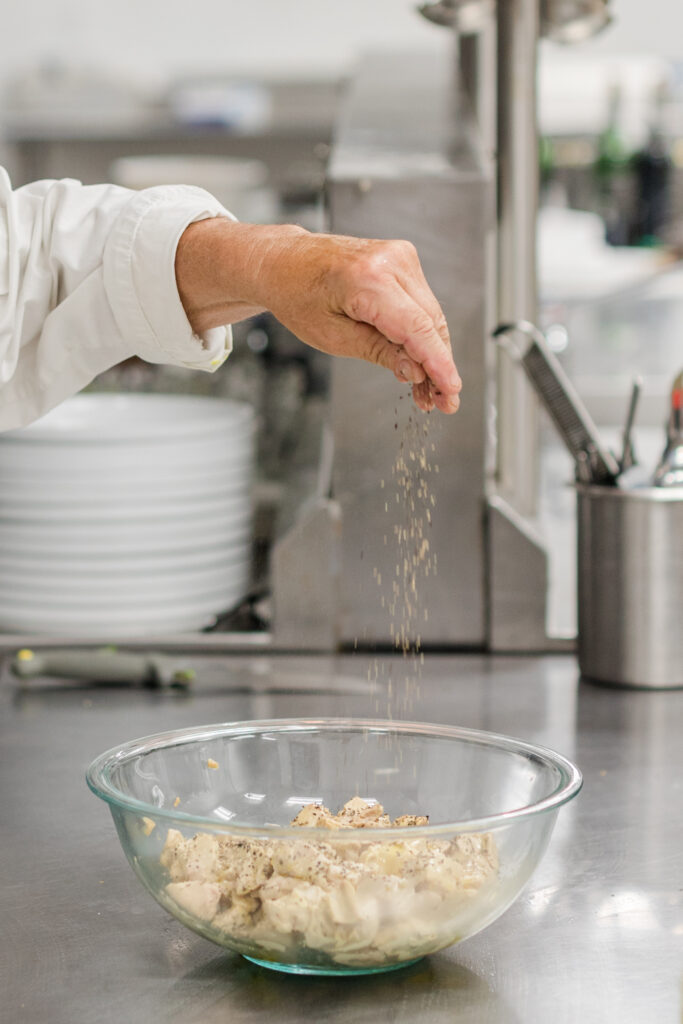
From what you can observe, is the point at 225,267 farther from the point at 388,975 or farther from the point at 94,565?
the point at 94,565

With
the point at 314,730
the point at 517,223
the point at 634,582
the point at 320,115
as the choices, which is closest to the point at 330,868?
the point at 314,730

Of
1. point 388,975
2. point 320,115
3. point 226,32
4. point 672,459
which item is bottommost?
point 388,975

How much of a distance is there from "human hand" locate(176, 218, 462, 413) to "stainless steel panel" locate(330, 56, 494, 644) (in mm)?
409

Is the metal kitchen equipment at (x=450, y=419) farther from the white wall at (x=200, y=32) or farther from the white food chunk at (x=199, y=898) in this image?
the white wall at (x=200, y=32)

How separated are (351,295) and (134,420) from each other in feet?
2.76

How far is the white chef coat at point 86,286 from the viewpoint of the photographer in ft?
2.66

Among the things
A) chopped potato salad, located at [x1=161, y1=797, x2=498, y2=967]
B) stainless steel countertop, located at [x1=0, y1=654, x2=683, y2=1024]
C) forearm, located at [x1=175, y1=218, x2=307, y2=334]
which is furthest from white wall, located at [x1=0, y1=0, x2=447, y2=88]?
chopped potato salad, located at [x1=161, y1=797, x2=498, y2=967]

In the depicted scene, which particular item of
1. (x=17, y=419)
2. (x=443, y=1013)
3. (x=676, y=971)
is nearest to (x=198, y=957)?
(x=443, y=1013)

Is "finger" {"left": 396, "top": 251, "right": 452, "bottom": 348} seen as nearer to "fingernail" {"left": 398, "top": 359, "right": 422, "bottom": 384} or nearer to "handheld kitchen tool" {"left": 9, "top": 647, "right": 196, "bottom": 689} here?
"fingernail" {"left": 398, "top": 359, "right": 422, "bottom": 384}

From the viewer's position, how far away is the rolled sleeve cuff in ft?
2.62

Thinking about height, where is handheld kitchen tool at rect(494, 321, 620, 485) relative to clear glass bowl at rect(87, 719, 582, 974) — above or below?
above

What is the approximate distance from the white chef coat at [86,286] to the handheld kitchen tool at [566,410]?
0.30m

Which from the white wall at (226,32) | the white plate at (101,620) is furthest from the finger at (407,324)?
the white wall at (226,32)

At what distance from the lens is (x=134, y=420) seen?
4.75ft
